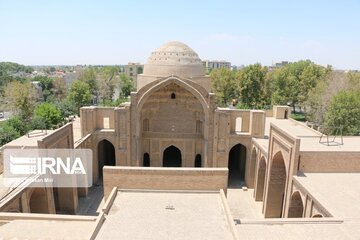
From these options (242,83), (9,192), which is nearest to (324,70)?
(242,83)

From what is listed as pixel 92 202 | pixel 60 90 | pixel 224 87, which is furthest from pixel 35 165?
pixel 60 90

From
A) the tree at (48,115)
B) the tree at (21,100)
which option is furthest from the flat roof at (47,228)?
the tree at (21,100)

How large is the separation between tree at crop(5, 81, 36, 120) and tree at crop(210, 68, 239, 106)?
69.6 feet

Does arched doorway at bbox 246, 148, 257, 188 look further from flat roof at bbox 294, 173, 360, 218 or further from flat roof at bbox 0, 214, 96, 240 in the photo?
flat roof at bbox 0, 214, 96, 240

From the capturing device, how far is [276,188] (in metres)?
15.7

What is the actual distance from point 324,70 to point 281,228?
3186 centimetres

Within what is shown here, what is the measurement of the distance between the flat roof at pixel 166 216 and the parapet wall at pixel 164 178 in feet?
0.87

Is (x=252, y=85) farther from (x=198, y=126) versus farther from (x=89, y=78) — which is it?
(x=89, y=78)

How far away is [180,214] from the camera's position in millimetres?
10008

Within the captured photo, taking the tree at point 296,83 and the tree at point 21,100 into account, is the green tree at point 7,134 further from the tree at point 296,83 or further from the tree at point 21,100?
the tree at point 296,83

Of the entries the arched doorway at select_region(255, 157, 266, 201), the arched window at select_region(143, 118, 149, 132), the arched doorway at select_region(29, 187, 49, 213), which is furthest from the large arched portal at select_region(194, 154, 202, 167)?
the arched doorway at select_region(29, 187, 49, 213)

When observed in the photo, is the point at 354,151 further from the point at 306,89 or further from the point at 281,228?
the point at 306,89

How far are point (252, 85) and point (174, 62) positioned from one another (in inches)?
693

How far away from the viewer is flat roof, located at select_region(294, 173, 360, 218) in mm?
10416
